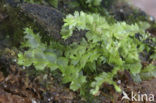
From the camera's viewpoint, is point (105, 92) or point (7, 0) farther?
point (7, 0)

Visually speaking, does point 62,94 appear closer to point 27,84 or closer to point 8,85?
point 27,84

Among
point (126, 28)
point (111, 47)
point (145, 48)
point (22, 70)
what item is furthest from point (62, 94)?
point (145, 48)

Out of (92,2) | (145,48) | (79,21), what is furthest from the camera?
(92,2)

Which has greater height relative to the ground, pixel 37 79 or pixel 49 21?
pixel 49 21

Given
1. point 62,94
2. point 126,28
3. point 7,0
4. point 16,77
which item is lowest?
point 62,94

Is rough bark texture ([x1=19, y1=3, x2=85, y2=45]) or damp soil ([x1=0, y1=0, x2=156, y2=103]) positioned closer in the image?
damp soil ([x1=0, y1=0, x2=156, y2=103])

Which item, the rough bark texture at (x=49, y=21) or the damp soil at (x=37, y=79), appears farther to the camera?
the rough bark texture at (x=49, y=21)

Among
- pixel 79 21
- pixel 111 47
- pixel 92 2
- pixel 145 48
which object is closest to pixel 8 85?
pixel 79 21

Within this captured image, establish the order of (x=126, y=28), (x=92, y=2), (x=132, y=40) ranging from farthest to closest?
(x=92, y=2) → (x=132, y=40) → (x=126, y=28)

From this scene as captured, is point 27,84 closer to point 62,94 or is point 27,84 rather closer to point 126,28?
point 62,94

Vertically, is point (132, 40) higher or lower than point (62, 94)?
higher
